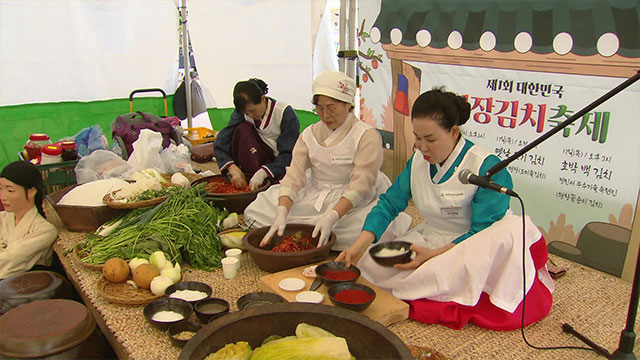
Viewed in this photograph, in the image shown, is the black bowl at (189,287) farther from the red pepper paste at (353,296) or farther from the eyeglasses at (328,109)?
the eyeglasses at (328,109)

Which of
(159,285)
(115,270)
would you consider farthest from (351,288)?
(115,270)

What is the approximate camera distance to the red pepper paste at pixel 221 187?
386cm

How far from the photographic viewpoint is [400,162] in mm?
4336

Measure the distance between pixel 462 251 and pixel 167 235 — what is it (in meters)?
1.80

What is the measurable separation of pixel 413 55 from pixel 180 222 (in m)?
2.28

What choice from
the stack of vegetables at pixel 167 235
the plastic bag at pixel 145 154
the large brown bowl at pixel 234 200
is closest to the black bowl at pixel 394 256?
the stack of vegetables at pixel 167 235

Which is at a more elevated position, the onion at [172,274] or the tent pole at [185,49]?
the tent pole at [185,49]

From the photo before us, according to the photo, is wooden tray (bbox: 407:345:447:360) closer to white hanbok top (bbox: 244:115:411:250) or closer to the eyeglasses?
white hanbok top (bbox: 244:115:411:250)

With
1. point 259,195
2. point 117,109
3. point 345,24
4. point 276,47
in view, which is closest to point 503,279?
point 259,195

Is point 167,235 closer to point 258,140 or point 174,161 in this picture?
point 258,140

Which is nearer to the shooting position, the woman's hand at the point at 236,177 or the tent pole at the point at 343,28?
the woman's hand at the point at 236,177

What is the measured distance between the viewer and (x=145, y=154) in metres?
4.47

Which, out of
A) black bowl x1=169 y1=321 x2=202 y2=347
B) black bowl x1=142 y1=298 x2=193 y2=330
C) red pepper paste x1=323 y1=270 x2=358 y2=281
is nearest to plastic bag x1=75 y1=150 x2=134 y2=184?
black bowl x1=142 y1=298 x2=193 y2=330

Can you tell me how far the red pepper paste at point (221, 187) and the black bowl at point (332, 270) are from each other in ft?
5.11
